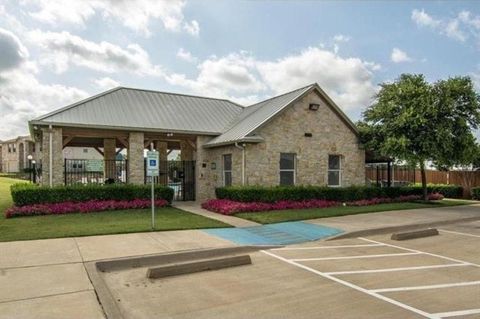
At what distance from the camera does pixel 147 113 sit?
20.5m

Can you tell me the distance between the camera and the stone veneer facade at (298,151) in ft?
59.8

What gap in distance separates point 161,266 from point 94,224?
5.57m

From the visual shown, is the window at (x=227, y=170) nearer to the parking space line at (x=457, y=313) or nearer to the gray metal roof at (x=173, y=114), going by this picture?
the gray metal roof at (x=173, y=114)

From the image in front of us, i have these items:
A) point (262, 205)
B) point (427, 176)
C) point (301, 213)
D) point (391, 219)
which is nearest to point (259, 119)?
point (262, 205)

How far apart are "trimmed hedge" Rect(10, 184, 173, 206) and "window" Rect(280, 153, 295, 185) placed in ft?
17.5

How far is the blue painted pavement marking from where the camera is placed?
10398 millimetres

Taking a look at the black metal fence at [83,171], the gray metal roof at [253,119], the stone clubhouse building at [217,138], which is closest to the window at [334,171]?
the stone clubhouse building at [217,138]

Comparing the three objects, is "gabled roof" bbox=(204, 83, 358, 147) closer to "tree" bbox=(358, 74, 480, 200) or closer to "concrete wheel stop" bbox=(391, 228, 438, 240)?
"tree" bbox=(358, 74, 480, 200)

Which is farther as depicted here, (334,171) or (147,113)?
(334,171)

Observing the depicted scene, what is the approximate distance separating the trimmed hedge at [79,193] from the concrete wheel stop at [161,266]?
9.10 m

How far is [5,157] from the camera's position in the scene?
76.6 meters

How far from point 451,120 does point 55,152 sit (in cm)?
1824

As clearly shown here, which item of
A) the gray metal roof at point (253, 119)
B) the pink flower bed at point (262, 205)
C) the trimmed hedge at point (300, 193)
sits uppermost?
the gray metal roof at point (253, 119)

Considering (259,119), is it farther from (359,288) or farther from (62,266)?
(359,288)
